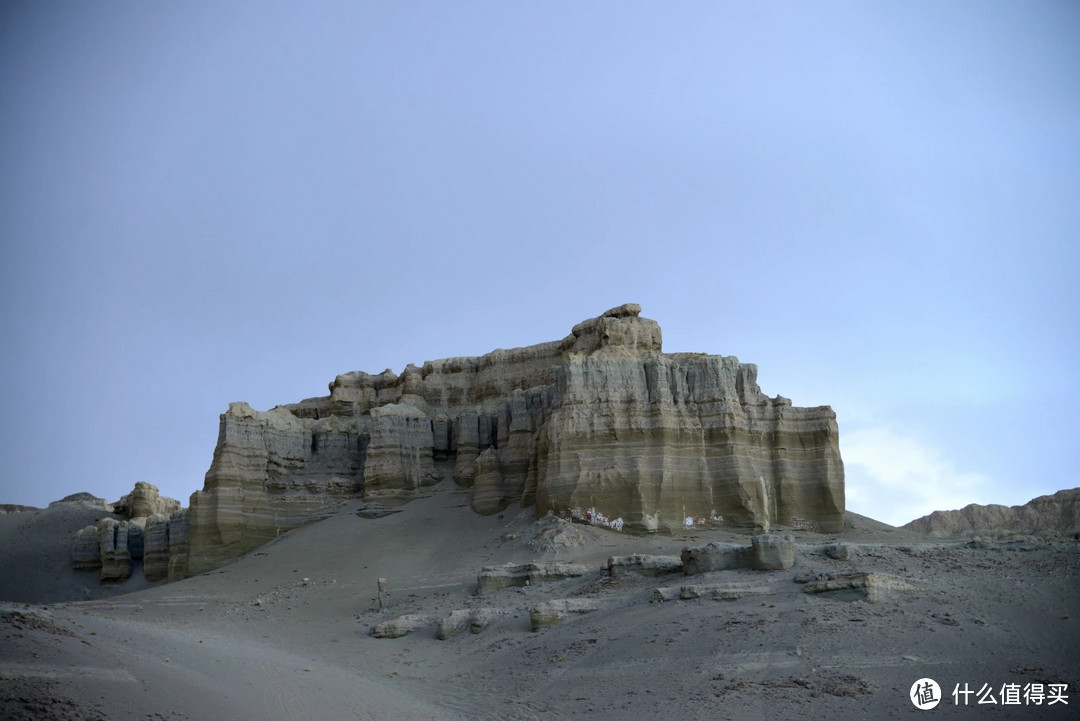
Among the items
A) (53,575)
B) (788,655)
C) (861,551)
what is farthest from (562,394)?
(53,575)

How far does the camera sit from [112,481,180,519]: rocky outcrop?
65.1 m

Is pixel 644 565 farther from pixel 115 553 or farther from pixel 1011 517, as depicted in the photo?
pixel 1011 517

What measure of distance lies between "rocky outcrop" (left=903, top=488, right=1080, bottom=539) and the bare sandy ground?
88.0ft

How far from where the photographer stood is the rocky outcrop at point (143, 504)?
6512cm

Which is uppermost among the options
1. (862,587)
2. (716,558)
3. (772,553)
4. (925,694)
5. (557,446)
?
(557,446)

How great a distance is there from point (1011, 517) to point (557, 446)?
35.8 m

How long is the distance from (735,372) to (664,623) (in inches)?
771

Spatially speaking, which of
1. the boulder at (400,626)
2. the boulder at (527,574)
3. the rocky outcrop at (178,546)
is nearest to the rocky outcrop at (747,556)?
the boulder at (527,574)

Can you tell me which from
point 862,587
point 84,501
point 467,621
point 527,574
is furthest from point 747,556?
point 84,501

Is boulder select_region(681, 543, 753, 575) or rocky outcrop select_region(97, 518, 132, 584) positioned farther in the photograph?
rocky outcrop select_region(97, 518, 132, 584)

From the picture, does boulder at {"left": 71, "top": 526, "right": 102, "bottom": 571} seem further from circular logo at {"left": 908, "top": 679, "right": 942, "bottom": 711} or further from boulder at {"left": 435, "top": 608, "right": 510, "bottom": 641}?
circular logo at {"left": 908, "top": 679, "right": 942, "bottom": 711}

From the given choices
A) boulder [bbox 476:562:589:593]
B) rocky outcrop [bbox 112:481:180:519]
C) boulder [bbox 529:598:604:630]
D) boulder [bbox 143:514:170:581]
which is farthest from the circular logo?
rocky outcrop [bbox 112:481:180:519]

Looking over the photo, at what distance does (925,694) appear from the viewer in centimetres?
1717

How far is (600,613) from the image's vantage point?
84.4ft
